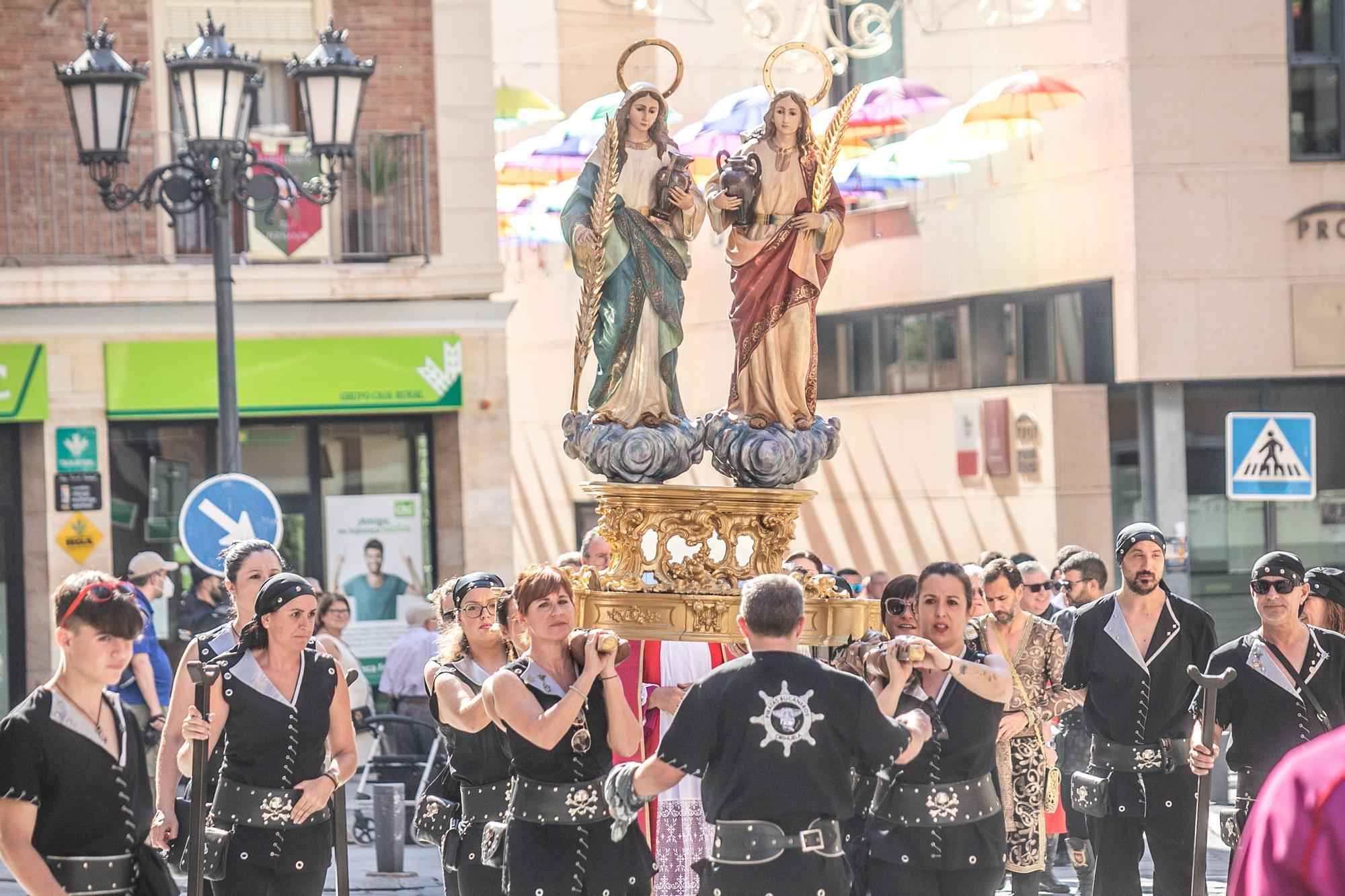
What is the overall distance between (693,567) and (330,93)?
17.7ft

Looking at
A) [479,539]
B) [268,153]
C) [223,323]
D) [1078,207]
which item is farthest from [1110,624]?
[1078,207]

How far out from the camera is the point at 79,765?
213 inches

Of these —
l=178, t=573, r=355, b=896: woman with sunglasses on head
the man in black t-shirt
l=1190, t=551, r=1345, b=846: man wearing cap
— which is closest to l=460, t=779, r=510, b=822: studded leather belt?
l=178, t=573, r=355, b=896: woman with sunglasses on head

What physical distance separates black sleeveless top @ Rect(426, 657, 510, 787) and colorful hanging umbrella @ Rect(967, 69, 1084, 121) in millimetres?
12998

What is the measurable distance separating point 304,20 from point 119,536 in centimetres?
471

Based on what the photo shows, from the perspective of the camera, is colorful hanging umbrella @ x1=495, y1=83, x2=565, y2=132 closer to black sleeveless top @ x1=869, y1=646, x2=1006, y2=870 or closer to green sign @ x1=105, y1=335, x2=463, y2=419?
green sign @ x1=105, y1=335, x2=463, y2=419

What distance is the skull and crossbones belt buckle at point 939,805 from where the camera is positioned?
673 centimetres

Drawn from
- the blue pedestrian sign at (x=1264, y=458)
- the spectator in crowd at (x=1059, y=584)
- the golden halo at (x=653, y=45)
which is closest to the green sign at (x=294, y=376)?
the spectator in crowd at (x=1059, y=584)

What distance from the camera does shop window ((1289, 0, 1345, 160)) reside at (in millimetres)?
19672

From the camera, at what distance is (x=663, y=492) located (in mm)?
8250

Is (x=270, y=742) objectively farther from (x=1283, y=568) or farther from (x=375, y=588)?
(x=375, y=588)

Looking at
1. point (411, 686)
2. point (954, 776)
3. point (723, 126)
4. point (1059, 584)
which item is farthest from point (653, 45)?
point (723, 126)

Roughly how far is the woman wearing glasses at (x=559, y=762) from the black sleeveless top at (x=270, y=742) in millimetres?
768

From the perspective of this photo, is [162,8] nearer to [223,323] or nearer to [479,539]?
[479,539]
